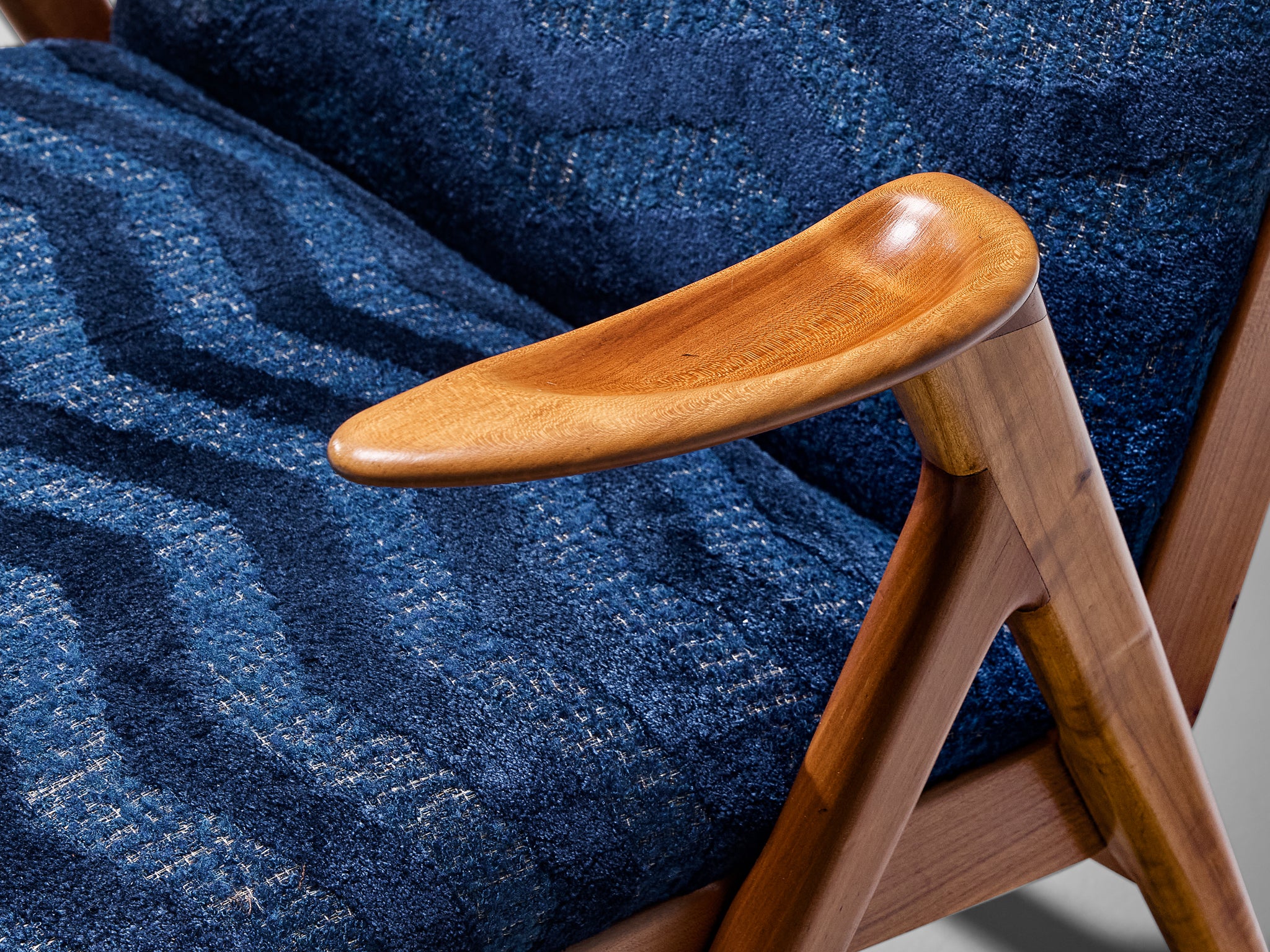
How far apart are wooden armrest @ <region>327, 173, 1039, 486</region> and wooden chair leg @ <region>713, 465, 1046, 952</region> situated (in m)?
0.07

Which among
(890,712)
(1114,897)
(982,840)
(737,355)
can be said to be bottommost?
(1114,897)

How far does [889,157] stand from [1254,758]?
0.60 metres

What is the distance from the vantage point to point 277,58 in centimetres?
79

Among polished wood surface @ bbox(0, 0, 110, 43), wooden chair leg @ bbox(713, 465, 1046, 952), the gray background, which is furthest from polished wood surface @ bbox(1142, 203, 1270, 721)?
polished wood surface @ bbox(0, 0, 110, 43)

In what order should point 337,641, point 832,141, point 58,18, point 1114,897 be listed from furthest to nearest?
point 58,18, point 1114,897, point 832,141, point 337,641

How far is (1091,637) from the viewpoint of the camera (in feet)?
1.37

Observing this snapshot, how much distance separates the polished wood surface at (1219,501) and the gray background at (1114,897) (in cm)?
33

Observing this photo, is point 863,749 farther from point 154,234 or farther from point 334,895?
point 154,234

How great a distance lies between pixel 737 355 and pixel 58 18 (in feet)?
2.91

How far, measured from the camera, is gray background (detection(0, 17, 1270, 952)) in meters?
0.78

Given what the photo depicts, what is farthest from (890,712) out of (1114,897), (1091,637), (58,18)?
(58,18)

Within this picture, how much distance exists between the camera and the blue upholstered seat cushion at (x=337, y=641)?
0.37 m

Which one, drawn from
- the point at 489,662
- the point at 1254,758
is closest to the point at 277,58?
the point at 489,662

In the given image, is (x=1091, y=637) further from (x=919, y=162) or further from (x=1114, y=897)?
(x=1114, y=897)
